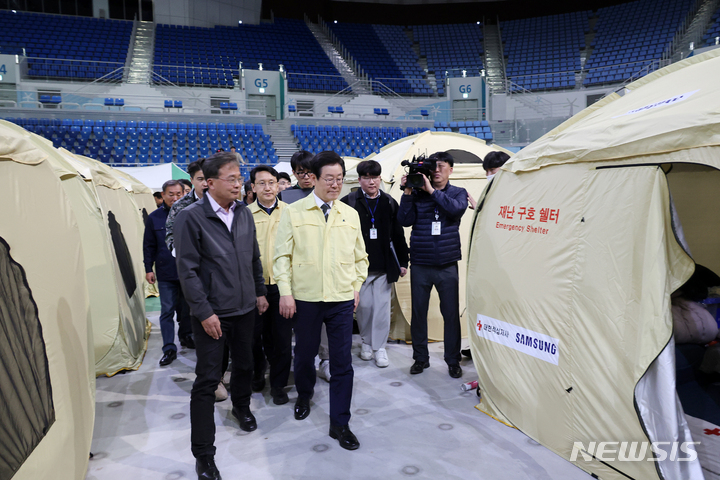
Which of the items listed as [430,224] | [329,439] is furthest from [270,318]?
[430,224]

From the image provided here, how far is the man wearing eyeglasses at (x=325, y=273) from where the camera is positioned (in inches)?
118

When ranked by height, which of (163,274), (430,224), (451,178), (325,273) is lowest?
(163,274)

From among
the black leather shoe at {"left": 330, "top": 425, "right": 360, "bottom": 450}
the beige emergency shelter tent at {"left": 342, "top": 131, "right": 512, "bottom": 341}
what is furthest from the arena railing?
the black leather shoe at {"left": 330, "top": 425, "right": 360, "bottom": 450}

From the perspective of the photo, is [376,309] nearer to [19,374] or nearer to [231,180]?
[231,180]

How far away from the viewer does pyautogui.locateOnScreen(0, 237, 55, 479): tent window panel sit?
1757 mm

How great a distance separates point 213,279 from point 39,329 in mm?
858

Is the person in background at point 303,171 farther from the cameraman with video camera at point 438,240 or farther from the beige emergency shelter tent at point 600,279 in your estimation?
the beige emergency shelter tent at point 600,279

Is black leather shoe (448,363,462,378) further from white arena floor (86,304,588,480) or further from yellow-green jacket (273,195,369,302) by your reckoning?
yellow-green jacket (273,195,369,302)

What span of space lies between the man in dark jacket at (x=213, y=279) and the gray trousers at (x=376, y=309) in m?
1.68

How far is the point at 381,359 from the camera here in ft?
14.1

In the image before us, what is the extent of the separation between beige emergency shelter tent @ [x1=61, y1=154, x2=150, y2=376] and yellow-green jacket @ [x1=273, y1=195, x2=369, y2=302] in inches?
79.0

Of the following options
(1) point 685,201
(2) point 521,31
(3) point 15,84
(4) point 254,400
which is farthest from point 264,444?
(2) point 521,31

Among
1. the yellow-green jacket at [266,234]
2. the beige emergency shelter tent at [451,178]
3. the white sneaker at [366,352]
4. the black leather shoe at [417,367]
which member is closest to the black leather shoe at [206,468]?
the yellow-green jacket at [266,234]

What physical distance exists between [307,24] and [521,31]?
33.7 ft
